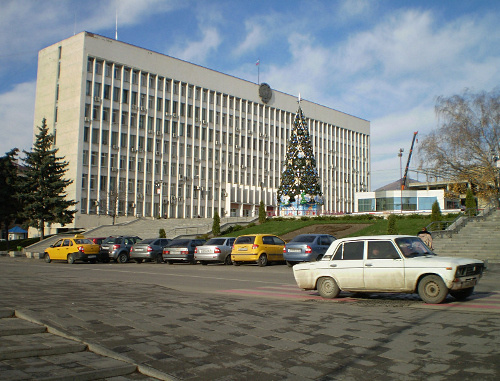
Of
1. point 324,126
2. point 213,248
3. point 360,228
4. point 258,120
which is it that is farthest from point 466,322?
point 324,126

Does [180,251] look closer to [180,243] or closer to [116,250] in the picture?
[180,243]

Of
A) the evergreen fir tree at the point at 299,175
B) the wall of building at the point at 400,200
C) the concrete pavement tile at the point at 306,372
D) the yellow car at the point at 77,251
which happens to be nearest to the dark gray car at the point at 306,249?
the yellow car at the point at 77,251

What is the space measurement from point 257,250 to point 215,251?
105 inches

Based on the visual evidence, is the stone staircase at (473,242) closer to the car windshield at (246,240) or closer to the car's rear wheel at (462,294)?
the car windshield at (246,240)

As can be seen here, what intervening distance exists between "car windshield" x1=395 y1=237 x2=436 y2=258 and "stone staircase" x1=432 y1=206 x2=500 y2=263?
14.4 meters

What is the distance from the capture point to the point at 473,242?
1004 inches

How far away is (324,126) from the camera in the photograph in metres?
95.2

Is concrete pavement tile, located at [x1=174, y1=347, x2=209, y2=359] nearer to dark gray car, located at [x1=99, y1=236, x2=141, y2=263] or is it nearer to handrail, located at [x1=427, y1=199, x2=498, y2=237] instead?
dark gray car, located at [x1=99, y1=236, x2=141, y2=263]

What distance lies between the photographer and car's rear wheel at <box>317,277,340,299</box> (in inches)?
433

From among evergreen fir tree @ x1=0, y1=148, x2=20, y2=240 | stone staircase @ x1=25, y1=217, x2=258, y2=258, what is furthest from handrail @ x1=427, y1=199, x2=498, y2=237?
evergreen fir tree @ x1=0, y1=148, x2=20, y2=240

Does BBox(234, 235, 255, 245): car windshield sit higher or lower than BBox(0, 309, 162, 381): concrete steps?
higher

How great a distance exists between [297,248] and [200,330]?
1497 centimetres

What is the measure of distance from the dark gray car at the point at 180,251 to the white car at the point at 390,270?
15093mm

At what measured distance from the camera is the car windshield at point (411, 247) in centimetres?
1033
